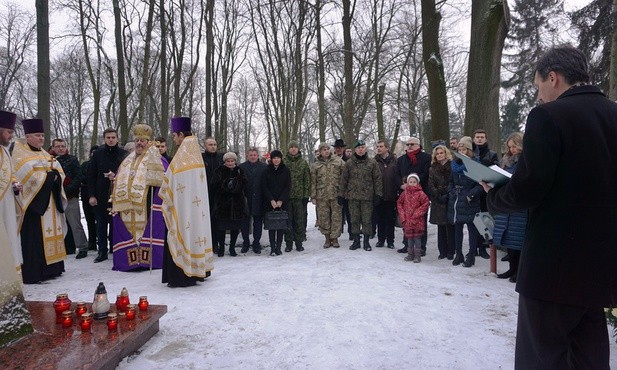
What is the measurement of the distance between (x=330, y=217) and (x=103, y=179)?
4.35 metres

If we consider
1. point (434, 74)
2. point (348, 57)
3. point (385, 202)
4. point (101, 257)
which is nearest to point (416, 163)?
point (385, 202)

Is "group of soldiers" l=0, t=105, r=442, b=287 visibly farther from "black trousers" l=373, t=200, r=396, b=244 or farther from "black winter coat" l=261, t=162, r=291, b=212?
"black winter coat" l=261, t=162, r=291, b=212

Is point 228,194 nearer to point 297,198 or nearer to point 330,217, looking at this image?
point 297,198

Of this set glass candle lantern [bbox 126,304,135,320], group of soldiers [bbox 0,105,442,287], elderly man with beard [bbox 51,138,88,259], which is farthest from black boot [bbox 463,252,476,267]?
elderly man with beard [bbox 51,138,88,259]

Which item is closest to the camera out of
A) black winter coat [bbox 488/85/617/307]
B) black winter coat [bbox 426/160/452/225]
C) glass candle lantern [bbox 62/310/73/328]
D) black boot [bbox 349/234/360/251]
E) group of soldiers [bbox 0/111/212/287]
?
black winter coat [bbox 488/85/617/307]

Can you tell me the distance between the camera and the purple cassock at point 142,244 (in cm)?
691

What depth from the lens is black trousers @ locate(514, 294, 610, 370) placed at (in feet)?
7.20

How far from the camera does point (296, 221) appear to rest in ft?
28.8

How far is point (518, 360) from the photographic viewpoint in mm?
2373

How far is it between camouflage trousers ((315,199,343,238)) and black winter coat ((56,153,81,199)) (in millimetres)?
4649

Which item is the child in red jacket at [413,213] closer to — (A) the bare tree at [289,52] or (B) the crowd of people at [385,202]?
(B) the crowd of people at [385,202]

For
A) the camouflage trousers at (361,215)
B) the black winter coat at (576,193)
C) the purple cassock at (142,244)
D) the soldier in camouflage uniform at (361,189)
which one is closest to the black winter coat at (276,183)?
the soldier in camouflage uniform at (361,189)

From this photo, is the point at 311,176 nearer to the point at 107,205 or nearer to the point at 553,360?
the point at 107,205

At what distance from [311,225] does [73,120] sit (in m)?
35.4
